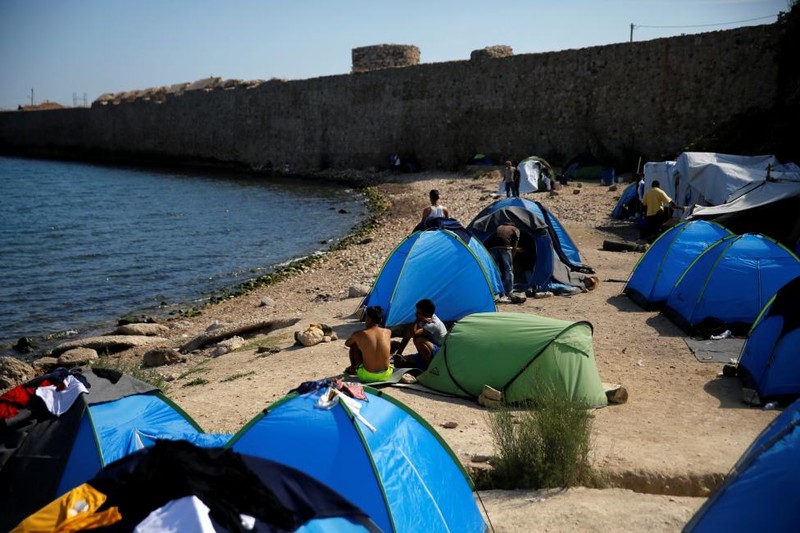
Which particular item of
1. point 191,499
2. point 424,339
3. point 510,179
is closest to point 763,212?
point 424,339

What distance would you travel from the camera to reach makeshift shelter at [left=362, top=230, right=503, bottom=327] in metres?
11.1

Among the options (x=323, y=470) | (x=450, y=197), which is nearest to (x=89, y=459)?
(x=323, y=470)

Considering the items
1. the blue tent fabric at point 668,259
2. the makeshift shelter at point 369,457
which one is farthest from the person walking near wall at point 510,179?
the makeshift shelter at point 369,457

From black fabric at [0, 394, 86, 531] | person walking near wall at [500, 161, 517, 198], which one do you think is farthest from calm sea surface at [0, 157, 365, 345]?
black fabric at [0, 394, 86, 531]

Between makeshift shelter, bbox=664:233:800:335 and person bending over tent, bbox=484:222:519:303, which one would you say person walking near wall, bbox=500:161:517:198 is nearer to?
person bending over tent, bbox=484:222:519:303

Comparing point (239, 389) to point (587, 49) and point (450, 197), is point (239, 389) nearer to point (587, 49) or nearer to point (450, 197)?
point (450, 197)

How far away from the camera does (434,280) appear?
11219mm

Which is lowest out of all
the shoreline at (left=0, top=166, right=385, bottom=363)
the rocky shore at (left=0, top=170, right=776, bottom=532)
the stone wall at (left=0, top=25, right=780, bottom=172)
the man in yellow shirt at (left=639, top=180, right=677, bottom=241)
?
the shoreline at (left=0, top=166, right=385, bottom=363)

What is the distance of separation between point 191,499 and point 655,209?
48.7ft

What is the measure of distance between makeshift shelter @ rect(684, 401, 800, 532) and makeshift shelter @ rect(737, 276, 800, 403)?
304 cm

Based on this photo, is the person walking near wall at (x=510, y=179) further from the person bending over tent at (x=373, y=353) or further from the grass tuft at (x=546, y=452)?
the grass tuft at (x=546, y=452)

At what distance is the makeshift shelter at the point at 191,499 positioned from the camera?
3.57 metres

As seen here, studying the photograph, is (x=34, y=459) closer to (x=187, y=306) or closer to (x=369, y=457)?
(x=369, y=457)

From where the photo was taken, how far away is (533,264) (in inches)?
537
